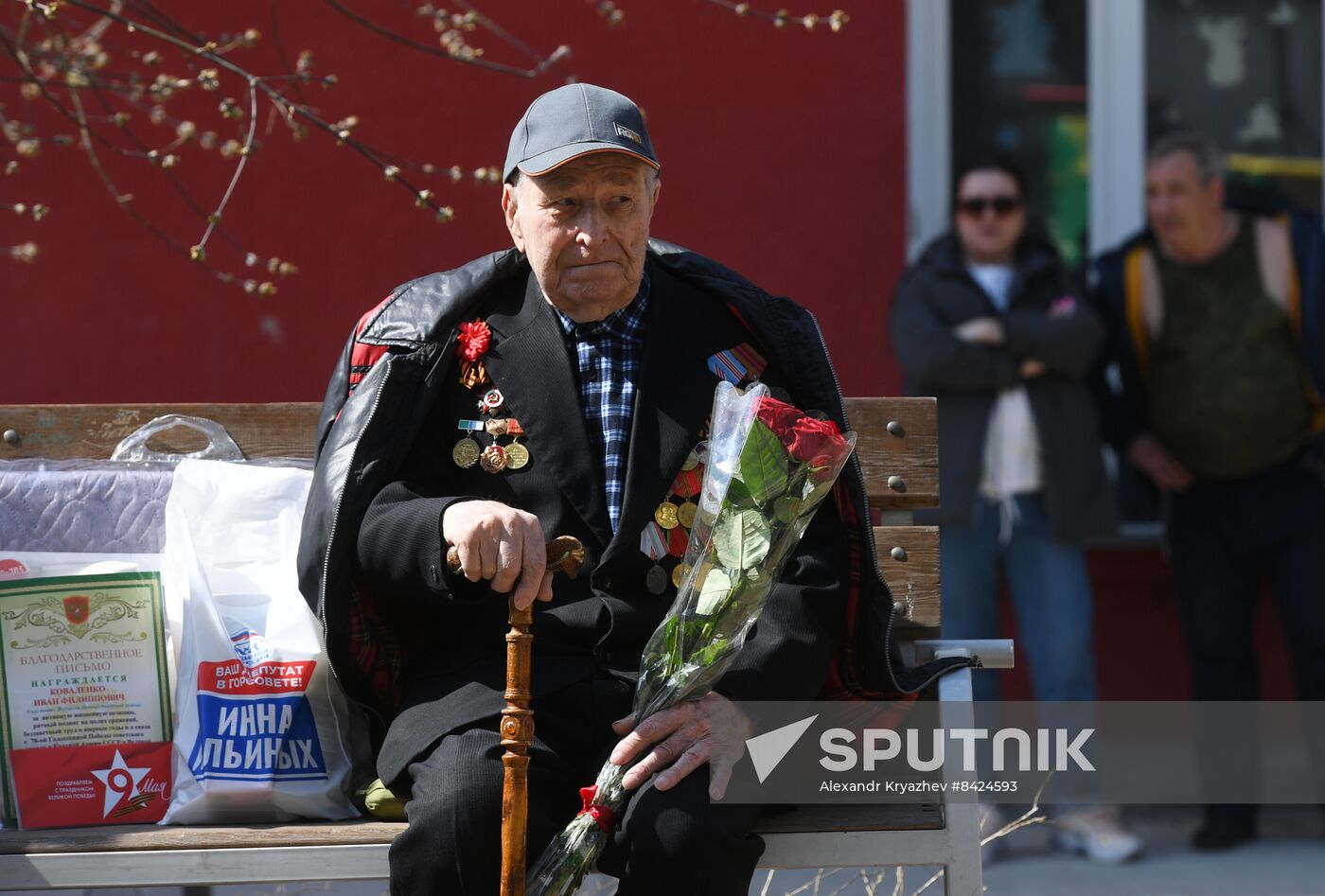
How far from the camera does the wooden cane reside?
98.3 inches

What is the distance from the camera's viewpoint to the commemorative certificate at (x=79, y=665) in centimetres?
296

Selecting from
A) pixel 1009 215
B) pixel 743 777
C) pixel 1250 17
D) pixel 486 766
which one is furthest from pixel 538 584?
pixel 1250 17

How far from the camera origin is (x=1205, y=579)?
5.04 metres

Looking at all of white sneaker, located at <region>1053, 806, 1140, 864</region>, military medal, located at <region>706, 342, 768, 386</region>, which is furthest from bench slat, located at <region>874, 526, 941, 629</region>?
white sneaker, located at <region>1053, 806, 1140, 864</region>

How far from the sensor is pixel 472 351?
2.96 metres

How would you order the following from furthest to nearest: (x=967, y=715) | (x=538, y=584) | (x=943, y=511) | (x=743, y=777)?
1. (x=943, y=511)
2. (x=967, y=715)
3. (x=743, y=777)
4. (x=538, y=584)

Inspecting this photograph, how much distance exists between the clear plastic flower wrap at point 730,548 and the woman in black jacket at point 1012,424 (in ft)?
7.49

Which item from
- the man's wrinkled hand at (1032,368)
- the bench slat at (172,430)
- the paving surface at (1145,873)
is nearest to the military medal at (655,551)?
the bench slat at (172,430)

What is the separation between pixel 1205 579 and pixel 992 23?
2.11 m

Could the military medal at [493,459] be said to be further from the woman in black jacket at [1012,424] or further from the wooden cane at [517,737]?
the woman in black jacket at [1012,424]

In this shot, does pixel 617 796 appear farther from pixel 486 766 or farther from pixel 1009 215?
pixel 1009 215

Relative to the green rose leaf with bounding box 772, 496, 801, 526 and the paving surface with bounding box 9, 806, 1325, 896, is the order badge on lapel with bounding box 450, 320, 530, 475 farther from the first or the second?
the paving surface with bounding box 9, 806, 1325, 896

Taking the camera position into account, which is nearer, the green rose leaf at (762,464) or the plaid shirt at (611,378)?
the green rose leaf at (762,464)

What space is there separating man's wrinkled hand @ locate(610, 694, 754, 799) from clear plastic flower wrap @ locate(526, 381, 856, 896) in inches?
1.1
